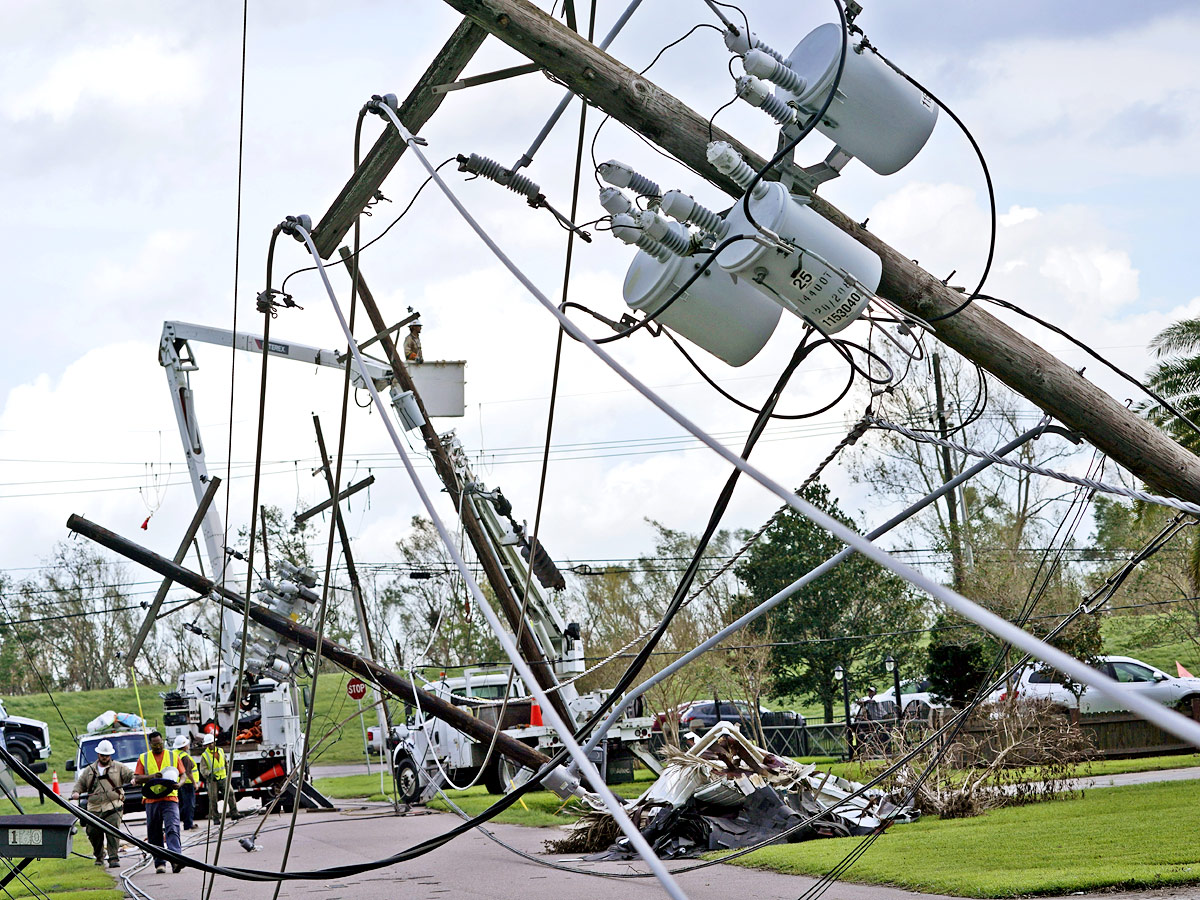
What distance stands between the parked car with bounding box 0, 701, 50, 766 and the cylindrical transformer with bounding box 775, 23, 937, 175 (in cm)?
3060

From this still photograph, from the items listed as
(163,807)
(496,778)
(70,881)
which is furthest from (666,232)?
(496,778)

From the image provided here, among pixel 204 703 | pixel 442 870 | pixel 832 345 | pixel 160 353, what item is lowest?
pixel 442 870

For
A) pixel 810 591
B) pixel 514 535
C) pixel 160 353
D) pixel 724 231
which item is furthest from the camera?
pixel 810 591

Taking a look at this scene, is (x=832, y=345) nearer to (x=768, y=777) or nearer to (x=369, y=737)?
(x=768, y=777)

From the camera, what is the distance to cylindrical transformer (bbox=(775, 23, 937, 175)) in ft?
14.9

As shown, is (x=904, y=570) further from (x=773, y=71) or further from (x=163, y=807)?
(x=163, y=807)

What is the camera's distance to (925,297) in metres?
4.71

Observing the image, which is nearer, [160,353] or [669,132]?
[669,132]

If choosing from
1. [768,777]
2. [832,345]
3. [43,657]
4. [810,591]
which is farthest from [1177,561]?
[43,657]

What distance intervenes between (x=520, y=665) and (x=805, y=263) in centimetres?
177

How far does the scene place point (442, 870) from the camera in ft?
46.6

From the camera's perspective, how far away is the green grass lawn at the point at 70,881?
12.8m

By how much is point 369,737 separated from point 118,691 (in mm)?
33955

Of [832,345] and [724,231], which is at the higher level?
[724,231]
